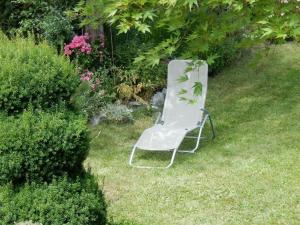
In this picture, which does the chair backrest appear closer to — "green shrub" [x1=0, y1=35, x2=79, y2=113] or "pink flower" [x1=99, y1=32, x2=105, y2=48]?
"pink flower" [x1=99, y1=32, x2=105, y2=48]

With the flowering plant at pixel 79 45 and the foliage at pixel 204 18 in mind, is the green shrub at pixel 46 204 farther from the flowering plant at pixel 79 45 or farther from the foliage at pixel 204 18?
the flowering plant at pixel 79 45

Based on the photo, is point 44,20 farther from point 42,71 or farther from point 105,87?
point 42,71

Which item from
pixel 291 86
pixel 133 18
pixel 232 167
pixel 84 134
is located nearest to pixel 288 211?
pixel 232 167

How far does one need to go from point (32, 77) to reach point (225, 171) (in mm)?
3935

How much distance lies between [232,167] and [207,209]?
1.28 m

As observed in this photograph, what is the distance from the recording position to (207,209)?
595 centimetres

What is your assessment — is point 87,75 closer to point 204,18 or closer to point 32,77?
point 32,77

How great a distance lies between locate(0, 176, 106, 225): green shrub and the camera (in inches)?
139

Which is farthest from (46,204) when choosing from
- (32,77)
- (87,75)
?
(87,75)

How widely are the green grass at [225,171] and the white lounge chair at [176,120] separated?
24 cm

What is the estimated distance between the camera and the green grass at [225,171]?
5.88 m

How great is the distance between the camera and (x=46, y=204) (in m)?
3.53

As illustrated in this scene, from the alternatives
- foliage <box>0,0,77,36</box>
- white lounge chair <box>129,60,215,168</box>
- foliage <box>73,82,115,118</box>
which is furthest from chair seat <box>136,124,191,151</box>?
foliage <box>0,0,77,36</box>

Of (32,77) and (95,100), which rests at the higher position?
(32,77)
